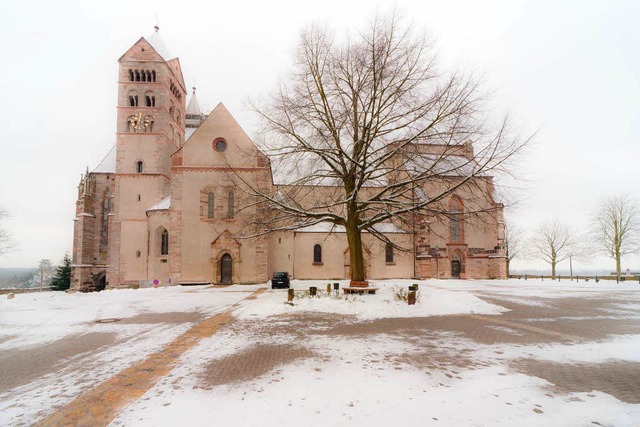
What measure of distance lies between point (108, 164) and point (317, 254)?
25.1 m

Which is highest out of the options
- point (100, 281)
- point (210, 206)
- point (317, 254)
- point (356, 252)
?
point (210, 206)

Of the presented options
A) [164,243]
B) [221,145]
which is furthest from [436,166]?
[164,243]

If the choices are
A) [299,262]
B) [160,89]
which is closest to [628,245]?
[299,262]

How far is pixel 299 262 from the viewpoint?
34312 millimetres

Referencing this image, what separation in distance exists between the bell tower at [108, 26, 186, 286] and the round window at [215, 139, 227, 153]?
292 inches

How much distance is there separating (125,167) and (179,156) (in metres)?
7.71

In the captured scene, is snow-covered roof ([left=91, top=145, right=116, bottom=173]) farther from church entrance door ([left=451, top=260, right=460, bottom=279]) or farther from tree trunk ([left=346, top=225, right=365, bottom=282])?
church entrance door ([left=451, top=260, right=460, bottom=279])

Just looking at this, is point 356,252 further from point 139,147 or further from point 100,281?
point 100,281

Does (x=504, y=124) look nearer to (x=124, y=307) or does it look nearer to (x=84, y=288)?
(x=124, y=307)

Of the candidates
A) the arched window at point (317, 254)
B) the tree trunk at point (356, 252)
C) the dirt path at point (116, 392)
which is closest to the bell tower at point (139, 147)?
the arched window at point (317, 254)

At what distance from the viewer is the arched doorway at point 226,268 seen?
29.5m

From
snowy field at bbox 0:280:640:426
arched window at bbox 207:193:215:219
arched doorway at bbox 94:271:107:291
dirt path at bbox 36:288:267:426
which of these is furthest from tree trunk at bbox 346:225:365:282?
arched doorway at bbox 94:271:107:291

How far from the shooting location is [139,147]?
33.8 m

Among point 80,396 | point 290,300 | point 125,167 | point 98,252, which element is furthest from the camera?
point 98,252
